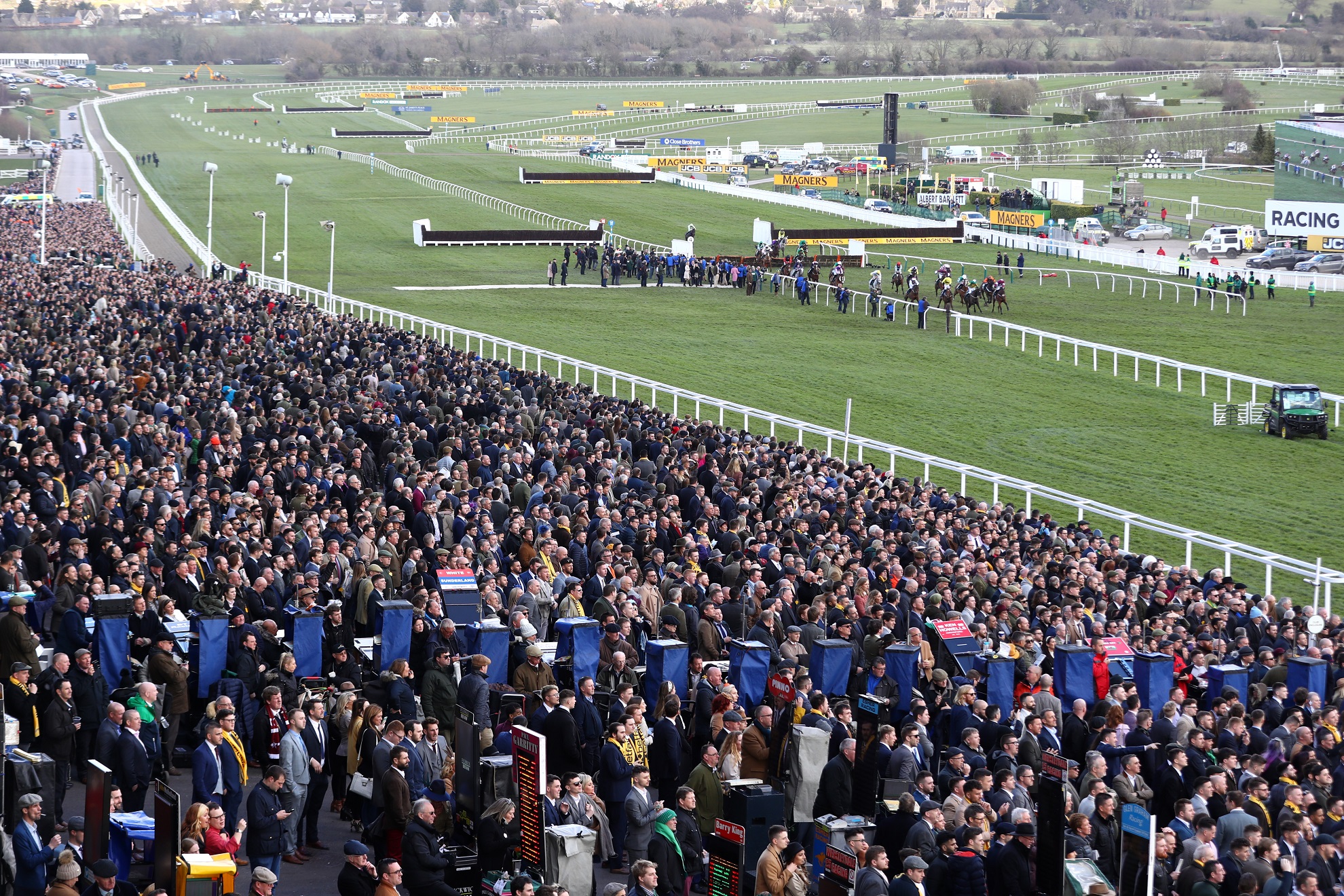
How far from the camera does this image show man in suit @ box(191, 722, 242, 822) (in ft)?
31.7

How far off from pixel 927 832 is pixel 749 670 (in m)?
2.75

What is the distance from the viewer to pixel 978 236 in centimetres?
5938

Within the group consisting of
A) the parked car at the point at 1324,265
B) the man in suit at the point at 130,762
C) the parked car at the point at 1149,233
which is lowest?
the man in suit at the point at 130,762

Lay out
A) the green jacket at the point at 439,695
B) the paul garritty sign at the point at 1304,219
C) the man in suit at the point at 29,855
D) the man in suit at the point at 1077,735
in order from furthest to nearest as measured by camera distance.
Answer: the paul garritty sign at the point at 1304,219, the green jacket at the point at 439,695, the man in suit at the point at 1077,735, the man in suit at the point at 29,855

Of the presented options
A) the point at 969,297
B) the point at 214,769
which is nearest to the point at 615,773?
the point at 214,769

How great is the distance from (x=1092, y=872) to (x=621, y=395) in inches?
855

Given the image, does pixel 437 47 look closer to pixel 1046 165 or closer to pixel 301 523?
pixel 1046 165

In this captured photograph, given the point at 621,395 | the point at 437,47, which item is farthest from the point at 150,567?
the point at 437,47

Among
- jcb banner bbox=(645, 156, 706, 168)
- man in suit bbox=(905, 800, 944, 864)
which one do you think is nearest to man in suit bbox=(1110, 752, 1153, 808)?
man in suit bbox=(905, 800, 944, 864)

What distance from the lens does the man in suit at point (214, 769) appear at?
9.65m

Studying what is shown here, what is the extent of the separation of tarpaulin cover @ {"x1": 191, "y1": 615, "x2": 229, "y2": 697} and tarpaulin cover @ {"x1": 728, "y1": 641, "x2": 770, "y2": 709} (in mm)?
3343

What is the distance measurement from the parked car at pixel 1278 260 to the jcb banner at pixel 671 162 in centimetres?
3827

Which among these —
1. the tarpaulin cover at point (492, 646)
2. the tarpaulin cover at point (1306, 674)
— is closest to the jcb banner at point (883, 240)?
the tarpaulin cover at point (1306, 674)

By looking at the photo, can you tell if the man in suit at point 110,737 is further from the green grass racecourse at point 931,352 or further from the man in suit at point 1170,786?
the green grass racecourse at point 931,352
